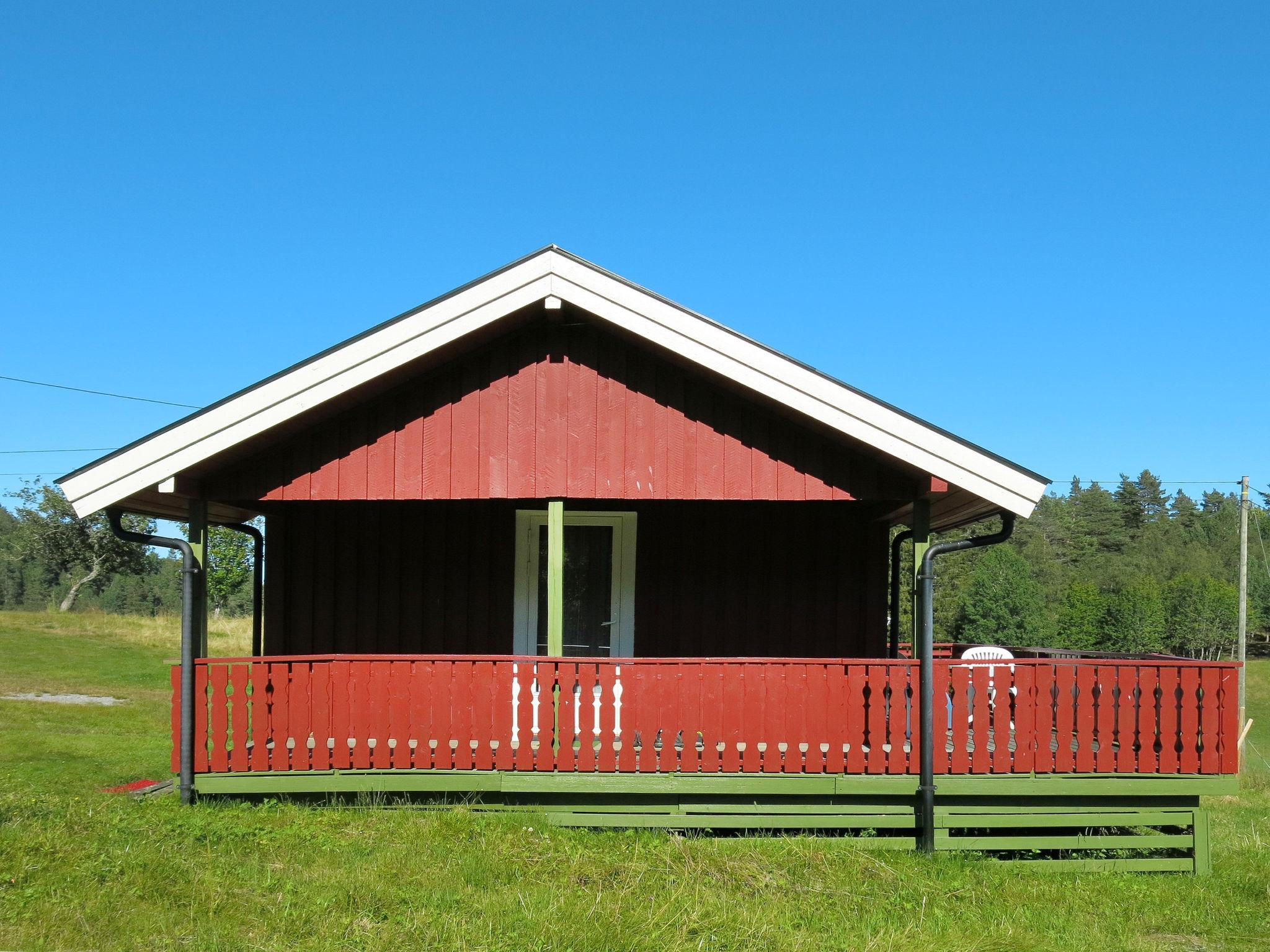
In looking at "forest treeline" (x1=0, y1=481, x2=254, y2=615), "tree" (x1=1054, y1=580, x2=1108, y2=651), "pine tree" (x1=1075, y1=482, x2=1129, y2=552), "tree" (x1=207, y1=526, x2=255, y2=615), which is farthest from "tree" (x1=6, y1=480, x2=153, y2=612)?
"pine tree" (x1=1075, y1=482, x2=1129, y2=552)

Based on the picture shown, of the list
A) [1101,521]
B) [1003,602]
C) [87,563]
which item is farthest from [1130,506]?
[87,563]

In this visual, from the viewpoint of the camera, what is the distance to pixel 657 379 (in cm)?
906

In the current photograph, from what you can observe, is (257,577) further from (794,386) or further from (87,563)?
(87,563)

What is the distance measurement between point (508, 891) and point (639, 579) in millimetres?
4445

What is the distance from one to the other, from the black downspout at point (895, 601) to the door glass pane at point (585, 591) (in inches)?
133

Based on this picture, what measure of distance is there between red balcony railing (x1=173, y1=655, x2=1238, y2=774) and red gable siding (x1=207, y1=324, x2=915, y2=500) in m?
1.44

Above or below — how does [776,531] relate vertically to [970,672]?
above

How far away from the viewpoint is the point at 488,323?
859 centimetres

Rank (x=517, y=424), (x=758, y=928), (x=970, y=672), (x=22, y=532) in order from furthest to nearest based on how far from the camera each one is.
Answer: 1. (x=22, y=532)
2. (x=517, y=424)
3. (x=970, y=672)
4. (x=758, y=928)

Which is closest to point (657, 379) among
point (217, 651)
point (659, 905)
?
point (659, 905)

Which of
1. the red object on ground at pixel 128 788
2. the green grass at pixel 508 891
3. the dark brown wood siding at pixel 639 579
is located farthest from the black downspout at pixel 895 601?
the red object on ground at pixel 128 788

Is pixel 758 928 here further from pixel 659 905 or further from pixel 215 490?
pixel 215 490

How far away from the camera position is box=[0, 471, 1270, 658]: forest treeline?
55.2 metres

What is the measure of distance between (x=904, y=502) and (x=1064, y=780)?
102 inches
